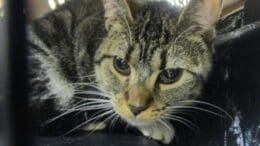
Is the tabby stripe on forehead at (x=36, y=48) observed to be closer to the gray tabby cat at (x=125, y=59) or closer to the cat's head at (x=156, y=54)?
the gray tabby cat at (x=125, y=59)

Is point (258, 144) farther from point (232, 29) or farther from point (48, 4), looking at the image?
point (48, 4)

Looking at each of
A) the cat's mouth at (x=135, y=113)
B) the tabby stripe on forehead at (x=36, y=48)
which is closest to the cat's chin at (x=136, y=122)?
the cat's mouth at (x=135, y=113)

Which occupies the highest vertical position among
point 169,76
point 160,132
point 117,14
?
point 117,14

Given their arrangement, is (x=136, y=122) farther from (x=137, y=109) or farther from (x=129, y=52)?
(x=129, y=52)

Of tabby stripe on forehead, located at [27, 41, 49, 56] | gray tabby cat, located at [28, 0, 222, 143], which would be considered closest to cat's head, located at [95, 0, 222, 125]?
gray tabby cat, located at [28, 0, 222, 143]

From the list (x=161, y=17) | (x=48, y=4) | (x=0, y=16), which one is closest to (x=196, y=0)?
(x=161, y=17)

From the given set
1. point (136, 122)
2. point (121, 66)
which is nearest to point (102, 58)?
point (121, 66)

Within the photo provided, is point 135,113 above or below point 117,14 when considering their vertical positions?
below
